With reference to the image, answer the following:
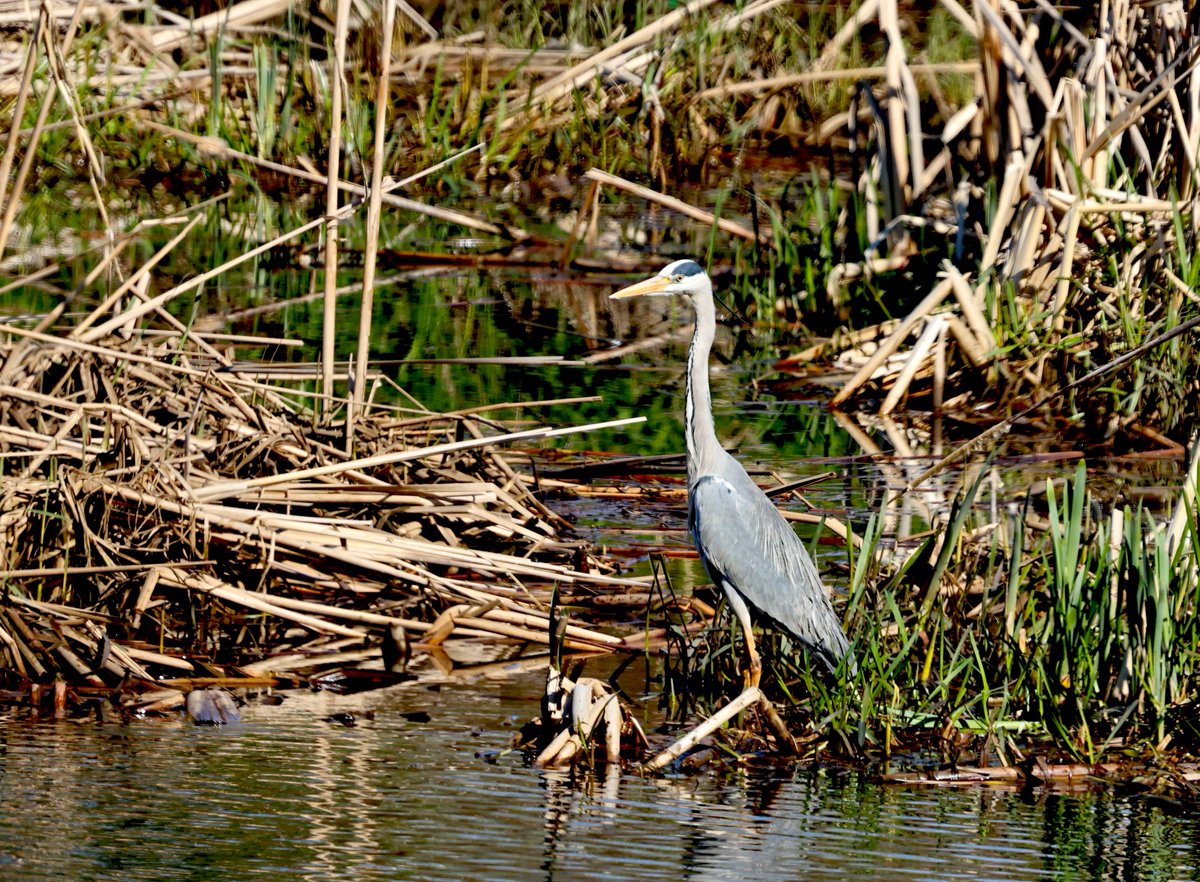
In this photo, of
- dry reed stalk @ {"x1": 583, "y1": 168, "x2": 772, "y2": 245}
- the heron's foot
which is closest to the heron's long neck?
the heron's foot

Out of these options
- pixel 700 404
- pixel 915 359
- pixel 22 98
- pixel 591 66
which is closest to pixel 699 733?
pixel 700 404

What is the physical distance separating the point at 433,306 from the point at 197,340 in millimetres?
3750

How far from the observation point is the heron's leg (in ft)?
15.2

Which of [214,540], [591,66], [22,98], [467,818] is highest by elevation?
[591,66]

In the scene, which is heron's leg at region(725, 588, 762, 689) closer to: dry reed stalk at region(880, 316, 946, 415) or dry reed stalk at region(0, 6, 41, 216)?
dry reed stalk at region(0, 6, 41, 216)

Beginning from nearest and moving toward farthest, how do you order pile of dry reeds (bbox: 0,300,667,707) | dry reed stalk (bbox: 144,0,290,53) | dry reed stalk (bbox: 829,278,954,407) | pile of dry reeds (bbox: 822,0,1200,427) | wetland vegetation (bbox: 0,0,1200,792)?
wetland vegetation (bbox: 0,0,1200,792), pile of dry reeds (bbox: 0,300,667,707), pile of dry reeds (bbox: 822,0,1200,427), dry reed stalk (bbox: 829,278,954,407), dry reed stalk (bbox: 144,0,290,53)

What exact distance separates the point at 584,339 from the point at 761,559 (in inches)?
190

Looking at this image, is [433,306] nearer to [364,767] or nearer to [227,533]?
[227,533]

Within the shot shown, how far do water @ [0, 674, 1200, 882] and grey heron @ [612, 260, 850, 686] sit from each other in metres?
0.44

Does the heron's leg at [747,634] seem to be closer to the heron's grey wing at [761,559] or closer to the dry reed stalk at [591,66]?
the heron's grey wing at [761,559]

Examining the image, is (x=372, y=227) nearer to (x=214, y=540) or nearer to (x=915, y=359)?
(x=214, y=540)

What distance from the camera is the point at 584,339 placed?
9484 millimetres

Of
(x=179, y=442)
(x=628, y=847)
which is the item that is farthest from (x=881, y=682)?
(x=179, y=442)

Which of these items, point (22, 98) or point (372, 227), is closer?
point (22, 98)
